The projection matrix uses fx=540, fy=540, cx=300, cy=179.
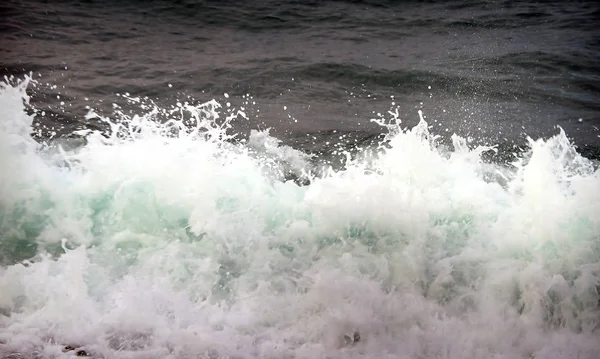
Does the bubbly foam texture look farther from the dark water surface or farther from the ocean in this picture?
the dark water surface

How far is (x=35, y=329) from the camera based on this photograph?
7.34 ft

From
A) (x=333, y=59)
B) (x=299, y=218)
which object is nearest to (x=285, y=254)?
(x=299, y=218)

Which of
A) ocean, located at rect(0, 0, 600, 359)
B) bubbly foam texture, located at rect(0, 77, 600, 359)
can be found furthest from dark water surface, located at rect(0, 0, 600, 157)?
bubbly foam texture, located at rect(0, 77, 600, 359)

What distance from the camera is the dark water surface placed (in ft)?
15.4

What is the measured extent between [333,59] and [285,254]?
11.3 ft

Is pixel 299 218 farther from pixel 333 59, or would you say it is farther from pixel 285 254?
pixel 333 59

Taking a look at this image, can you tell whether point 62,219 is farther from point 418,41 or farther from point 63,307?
point 418,41

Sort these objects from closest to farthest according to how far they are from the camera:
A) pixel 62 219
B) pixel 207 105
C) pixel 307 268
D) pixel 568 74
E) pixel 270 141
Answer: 1. pixel 307 268
2. pixel 62 219
3. pixel 270 141
4. pixel 207 105
5. pixel 568 74

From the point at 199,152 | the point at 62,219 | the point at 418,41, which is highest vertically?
the point at 418,41

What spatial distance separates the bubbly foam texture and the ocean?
1 centimetres

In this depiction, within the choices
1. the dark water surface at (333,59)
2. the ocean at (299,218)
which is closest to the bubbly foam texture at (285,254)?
the ocean at (299,218)

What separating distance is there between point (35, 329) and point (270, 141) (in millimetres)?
2274

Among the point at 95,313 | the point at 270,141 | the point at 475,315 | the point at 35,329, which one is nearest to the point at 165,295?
the point at 95,313

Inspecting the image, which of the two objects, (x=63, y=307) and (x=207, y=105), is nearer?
(x=63, y=307)
